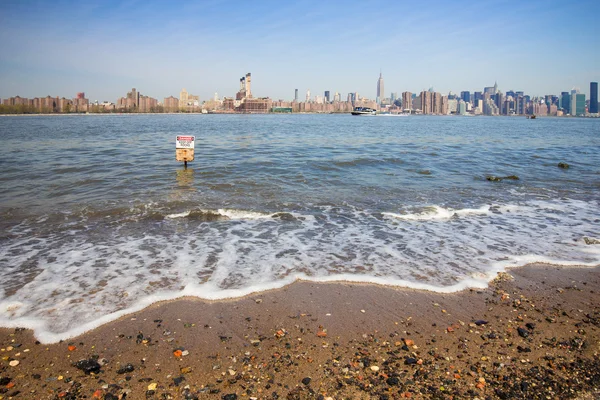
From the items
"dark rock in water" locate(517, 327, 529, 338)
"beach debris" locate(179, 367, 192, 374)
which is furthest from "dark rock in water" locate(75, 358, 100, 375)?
"dark rock in water" locate(517, 327, 529, 338)

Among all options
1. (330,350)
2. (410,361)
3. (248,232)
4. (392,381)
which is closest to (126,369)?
(330,350)

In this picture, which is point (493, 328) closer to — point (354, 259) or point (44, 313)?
point (354, 259)

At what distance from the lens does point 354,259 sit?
751 centimetres

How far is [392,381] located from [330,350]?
0.82 metres

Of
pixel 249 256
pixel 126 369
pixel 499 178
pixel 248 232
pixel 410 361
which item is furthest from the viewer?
pixel 499 178

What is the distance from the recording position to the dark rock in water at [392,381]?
151 inches

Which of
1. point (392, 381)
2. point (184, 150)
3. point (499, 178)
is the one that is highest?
point (184, 150)

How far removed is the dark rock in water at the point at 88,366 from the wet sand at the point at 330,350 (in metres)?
0.01

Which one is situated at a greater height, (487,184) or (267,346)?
(487,184)

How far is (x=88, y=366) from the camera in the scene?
4074mm

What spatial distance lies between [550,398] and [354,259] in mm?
4170

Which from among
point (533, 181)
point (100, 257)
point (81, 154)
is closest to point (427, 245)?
point (100, 257)

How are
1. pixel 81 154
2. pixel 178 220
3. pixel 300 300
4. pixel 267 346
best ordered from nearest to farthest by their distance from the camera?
1. pixel 267 346
2. pixel 300 300
3. pixel 178 220
4. pixel 81 154

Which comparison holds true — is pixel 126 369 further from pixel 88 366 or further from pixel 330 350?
pixel 330 350
